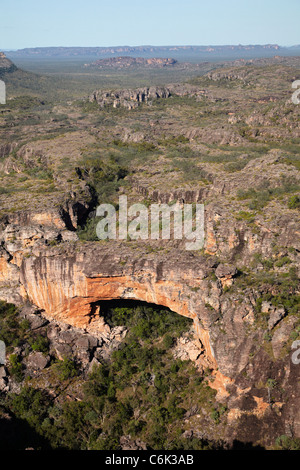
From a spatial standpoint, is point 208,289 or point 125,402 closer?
point 208,289

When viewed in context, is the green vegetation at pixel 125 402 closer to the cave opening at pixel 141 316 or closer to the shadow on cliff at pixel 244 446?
the cave opening at pixel 141 316

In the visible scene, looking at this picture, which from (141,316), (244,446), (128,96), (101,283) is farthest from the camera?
(128,96)

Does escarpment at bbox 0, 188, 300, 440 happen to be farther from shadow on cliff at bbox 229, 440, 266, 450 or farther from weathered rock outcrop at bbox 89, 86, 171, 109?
weathered rock outcrop at bbox 89, 86, 171, 109

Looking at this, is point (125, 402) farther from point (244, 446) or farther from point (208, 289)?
point (208, 289)

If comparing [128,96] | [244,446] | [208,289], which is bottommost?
[244,446]

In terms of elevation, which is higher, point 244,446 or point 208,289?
point 208,289

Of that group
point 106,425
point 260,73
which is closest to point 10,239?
point 106,425

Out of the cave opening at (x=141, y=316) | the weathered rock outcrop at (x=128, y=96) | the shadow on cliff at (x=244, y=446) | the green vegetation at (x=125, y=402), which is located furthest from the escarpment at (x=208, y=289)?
the weathered rock outcrop at (x=128, y=96)

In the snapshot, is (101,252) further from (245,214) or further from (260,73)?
(260,73)

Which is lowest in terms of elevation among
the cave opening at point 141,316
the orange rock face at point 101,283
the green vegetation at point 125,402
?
the green vegetation at point 125,402

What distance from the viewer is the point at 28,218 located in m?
40.7

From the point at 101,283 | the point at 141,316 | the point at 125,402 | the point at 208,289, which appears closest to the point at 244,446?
the point at 125,402

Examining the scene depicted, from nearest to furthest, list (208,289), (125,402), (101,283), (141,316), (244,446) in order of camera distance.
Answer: (244,446)
(208,289)
(125,402)
(101,283)
(141,316)

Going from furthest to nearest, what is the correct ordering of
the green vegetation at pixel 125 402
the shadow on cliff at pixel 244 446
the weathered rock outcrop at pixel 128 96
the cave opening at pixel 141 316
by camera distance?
the weathered rock outcrop at pixel 128 96
the cave opening at pixel 141 316
the green vegetation at pixel 125 402
the shadow on cliff at pixel 244 446
